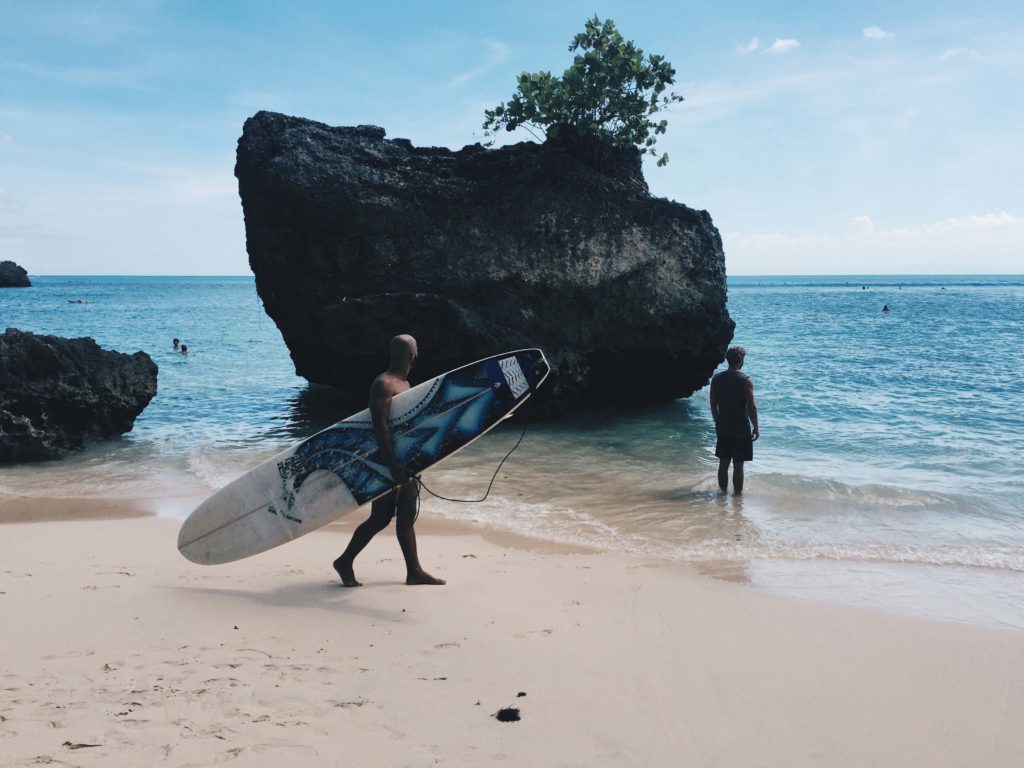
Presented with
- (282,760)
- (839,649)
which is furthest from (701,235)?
(282,760)

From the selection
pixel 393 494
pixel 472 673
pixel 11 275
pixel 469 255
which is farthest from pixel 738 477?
pixel 11 275

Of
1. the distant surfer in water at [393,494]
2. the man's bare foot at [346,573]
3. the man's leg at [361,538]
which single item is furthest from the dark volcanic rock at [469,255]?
the man's bare foot at [346,573]

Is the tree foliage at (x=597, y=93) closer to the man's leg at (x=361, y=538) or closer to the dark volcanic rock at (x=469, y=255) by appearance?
the dark volcanic rock at (x=469, y=255)

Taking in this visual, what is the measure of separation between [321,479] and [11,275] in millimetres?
130530

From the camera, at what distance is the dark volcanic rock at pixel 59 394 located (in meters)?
11.7

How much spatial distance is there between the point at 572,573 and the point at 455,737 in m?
3.15

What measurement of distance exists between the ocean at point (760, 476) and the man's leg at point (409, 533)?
239cm

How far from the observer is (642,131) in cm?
1579

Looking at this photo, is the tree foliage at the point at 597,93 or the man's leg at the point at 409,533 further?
the tree foliage at the point at 597,93

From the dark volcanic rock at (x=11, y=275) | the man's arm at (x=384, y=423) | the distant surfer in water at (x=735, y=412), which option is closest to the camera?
the man's arm at (x=384, y=423)

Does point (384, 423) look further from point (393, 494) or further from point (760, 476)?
point (760, 476)

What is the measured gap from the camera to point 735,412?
974cm

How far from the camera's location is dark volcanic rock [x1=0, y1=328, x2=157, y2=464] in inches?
460

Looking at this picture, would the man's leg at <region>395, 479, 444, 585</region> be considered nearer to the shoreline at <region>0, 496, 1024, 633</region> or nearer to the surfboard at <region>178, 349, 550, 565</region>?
the surfboard at <region>178, 349, 550, 565</region>
